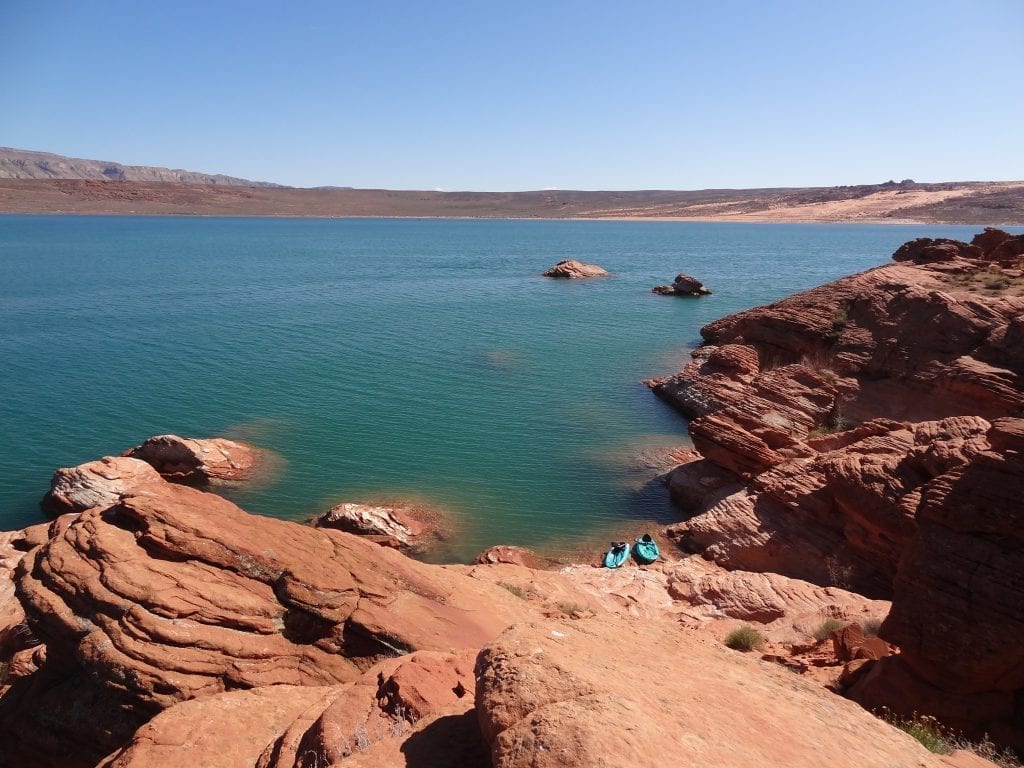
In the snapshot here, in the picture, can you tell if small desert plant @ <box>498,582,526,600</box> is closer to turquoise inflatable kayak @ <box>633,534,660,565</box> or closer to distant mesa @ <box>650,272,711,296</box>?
turquoise inflatable kayak @ <box>633,534,660,565</box>

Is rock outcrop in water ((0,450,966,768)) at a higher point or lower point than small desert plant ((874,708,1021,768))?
higher

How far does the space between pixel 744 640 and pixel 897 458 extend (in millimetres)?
6724

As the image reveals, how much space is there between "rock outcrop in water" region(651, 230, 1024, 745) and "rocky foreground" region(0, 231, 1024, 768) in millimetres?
57

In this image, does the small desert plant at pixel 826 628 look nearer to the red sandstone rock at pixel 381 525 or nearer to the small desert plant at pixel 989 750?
the small desert plant at pixel 989 750

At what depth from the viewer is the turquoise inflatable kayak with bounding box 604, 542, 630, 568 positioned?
1956cm

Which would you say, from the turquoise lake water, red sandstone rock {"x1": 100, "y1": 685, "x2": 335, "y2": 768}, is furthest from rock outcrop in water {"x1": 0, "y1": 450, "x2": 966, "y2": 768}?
the turquoise lake water

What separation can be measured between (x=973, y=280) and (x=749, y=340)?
392 inches

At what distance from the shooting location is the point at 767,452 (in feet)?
73.2

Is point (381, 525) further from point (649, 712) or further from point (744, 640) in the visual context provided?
point (649, 712)

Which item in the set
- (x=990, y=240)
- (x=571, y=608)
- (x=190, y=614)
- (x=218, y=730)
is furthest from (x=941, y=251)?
(x=218, y=730)

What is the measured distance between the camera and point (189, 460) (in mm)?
24672

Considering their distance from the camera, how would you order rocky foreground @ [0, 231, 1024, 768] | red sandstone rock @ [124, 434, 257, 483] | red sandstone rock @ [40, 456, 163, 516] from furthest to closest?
1. red sandstone rock @ [124, 434, 257, 483]
2. red sandstone rock @ [40, 456, 163, 516]
3. rocky foreground @ [0, 231, 1024, 768]

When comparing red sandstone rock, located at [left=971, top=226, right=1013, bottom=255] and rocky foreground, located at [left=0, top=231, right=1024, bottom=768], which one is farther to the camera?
red sandstone rock, located at [left=971, top=226, right=1013, bottom=255]

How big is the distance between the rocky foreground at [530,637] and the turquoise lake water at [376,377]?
268 inches
